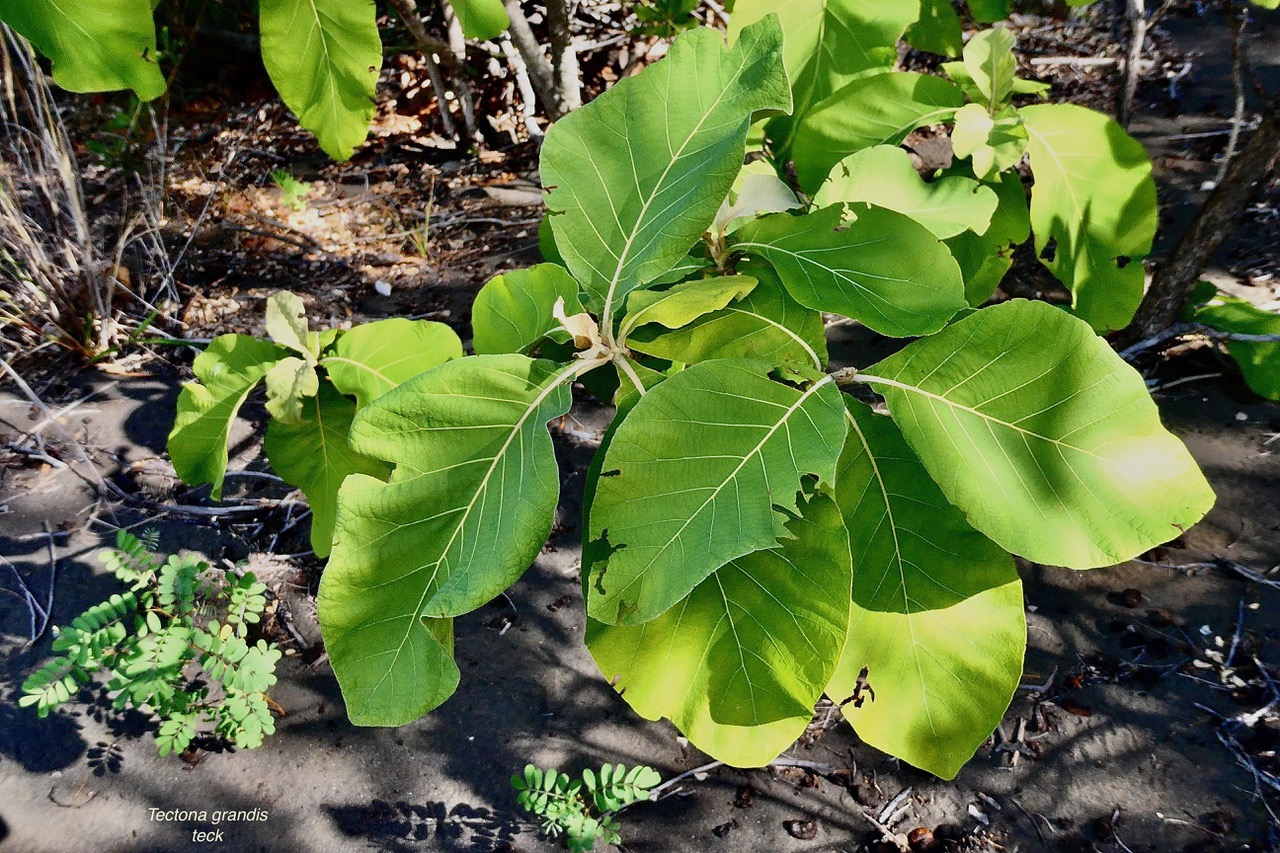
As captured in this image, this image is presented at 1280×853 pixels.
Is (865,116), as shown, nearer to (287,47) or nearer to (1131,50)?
(287,47)

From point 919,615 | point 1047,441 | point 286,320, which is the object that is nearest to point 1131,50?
point 1047,441

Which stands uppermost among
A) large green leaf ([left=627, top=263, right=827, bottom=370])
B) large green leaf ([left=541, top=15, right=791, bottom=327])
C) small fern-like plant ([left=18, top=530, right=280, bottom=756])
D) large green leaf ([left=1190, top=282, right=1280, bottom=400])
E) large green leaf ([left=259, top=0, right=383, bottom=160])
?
large green leaf ([left=259, top=0, right=383, bottom=160])

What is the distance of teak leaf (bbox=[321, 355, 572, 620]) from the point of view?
2.65 feet

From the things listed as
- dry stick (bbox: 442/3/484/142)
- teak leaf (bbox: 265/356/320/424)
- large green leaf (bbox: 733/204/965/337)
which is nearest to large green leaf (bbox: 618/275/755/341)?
large green leaf (bbox: 733/204/965/337)

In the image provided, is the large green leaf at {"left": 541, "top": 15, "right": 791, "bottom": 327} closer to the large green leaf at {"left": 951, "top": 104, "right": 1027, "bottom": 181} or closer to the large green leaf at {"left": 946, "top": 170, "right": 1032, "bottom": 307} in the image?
the large green leaf at {"left": 951, "top": 104, "right": 1027, "bottom": 181}

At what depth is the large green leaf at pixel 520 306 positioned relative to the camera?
1.08 m

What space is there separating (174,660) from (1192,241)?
2.80 m

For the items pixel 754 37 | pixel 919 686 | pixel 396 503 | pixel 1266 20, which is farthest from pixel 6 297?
pixel 1266 20

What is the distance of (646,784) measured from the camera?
5.62ft

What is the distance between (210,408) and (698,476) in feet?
3.26

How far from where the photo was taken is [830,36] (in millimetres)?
1247

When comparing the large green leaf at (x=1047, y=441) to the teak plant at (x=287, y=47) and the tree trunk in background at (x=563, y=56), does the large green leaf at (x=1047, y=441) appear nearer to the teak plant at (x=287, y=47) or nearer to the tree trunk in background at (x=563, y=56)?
the teak plant at (x=287, y=47)

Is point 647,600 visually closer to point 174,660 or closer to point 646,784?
point 646,784

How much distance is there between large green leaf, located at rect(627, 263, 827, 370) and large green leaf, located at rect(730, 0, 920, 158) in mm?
429
